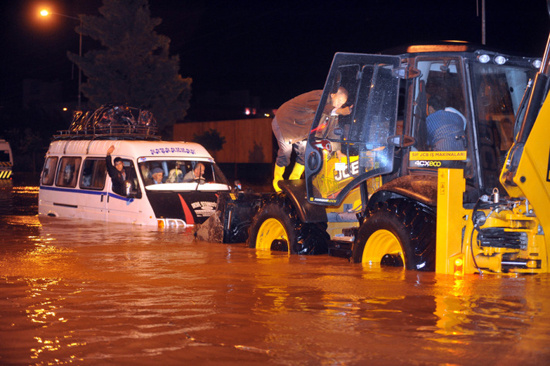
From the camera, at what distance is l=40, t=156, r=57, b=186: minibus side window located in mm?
20219

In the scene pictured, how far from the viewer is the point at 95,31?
43.7 metres

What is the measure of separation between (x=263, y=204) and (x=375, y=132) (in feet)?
7.82

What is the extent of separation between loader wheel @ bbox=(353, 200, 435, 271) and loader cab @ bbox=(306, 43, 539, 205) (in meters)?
0.18

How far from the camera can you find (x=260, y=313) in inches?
281

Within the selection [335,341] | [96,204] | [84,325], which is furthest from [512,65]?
[96,204]

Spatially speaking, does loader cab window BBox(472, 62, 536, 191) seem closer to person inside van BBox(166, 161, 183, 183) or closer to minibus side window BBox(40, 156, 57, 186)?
person inside van BBox(166, 161, 183, 183)

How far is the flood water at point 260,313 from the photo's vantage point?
576 centimetres

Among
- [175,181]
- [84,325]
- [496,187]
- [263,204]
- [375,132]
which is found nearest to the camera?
[84,325]

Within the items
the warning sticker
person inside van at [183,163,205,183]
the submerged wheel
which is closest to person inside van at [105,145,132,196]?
person inside van at [183,163,205,183]

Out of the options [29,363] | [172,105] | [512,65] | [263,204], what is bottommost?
[29,363]

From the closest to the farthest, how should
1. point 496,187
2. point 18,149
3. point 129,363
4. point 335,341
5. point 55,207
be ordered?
point 129,363 < point 335,341 < point 496,187 < point 55,207 < point 18,149

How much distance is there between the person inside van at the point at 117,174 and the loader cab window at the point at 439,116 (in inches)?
339

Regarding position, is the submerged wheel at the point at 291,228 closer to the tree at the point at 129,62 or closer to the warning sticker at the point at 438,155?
the warning sticker at the point at 438,155

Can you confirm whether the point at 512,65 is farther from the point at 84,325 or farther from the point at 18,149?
the point at 18,149
